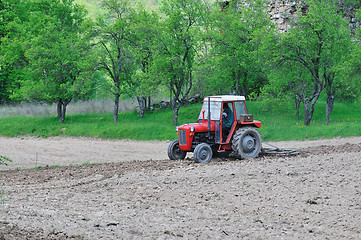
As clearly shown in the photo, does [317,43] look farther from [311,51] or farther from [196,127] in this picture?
[196,127]

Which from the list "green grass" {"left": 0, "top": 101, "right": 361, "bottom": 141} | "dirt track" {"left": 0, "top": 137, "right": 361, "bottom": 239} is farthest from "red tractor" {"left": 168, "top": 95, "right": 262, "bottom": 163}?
"green grass" {"left": 0, "top": 101, "right": 361, "bottom": 141}

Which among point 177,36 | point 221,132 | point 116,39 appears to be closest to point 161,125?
point 177,36

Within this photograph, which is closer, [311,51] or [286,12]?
[311,51]

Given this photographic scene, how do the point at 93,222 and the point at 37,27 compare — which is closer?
the point at 93,222

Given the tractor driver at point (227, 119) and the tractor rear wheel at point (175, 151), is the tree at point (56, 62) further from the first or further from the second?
the tractor driver at point (227, 119)

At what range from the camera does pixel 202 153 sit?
1427 centimetres

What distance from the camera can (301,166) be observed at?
1298 centimetres

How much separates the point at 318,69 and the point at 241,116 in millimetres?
14673

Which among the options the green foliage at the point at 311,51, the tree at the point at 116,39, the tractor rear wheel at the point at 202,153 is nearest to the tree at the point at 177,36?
the tree at the point at 116,39

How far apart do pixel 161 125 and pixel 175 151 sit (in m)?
13.8

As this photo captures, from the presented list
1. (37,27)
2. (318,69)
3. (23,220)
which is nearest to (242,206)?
(23,220)

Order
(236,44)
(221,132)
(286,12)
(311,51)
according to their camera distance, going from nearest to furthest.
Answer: (221,132) < (311,51) < (236,44) < (286,12)

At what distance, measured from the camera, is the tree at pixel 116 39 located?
31125 mm

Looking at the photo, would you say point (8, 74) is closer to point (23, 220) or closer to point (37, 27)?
point (37, 27)
